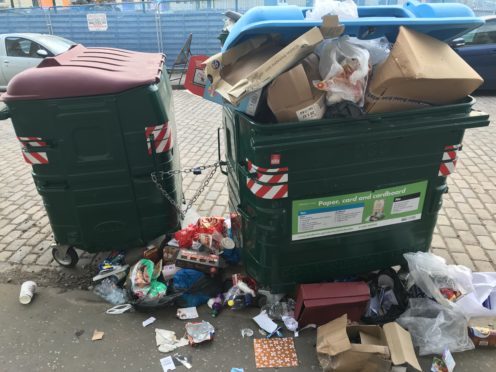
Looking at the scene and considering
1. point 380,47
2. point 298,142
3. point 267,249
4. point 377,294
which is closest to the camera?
point 298,142

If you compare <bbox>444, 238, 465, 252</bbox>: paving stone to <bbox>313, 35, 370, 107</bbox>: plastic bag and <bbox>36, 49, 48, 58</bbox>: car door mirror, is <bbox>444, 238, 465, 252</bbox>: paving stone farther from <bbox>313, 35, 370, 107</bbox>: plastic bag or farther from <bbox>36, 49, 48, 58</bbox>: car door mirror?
<bbox>36, 49, 48, 58</bbox>: car door mirror

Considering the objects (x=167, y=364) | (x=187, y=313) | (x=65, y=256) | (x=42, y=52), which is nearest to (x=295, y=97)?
(x=187, y=313)

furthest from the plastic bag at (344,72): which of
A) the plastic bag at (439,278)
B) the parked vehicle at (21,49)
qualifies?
the parked vehicle at (21,49)

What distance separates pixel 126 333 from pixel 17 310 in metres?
0.94

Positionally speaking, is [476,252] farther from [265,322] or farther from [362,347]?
[265,322]

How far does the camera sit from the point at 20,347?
2678mm

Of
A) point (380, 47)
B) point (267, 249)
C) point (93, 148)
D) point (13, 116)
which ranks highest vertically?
point (380, 47)

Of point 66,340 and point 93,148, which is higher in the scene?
point 93,148

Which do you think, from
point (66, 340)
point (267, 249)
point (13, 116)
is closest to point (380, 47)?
point (267, 249)

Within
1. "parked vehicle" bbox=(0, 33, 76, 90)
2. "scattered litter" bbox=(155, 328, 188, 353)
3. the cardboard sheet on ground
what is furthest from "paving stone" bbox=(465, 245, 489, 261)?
"parked vehicle" bbox=(0, 33, 76, 90)

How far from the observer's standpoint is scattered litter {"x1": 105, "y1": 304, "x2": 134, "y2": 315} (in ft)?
9.73

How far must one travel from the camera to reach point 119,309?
9.80ft

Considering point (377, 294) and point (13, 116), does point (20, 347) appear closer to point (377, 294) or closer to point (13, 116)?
point (13, 116)

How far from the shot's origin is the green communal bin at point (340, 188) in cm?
242
